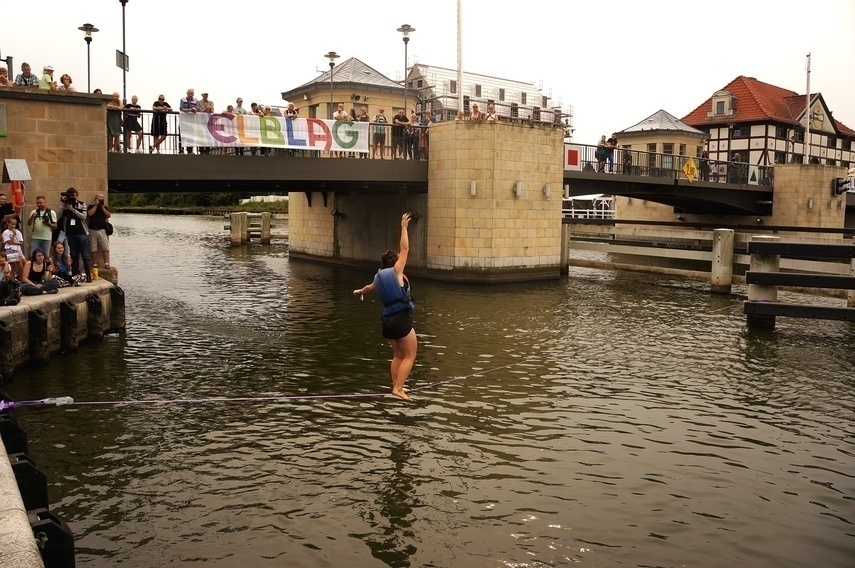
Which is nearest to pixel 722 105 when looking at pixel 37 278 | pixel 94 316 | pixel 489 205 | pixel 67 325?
pixel 489 205

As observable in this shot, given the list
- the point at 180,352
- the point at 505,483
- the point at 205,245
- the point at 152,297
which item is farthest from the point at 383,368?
the point at 205,245

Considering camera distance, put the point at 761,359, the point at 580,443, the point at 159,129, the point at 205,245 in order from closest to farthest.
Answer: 1. the point at 580,443
2. the point at 761,359
3. the point at 159,129
4. the point at 205,245

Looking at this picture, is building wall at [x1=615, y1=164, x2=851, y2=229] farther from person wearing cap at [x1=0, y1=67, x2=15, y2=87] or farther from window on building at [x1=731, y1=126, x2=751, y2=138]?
person wearing cap at [x1=0, y1=67, x2=15, y2=87]

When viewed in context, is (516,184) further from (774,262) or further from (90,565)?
(90,565)

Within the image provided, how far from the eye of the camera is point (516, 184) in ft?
88.0

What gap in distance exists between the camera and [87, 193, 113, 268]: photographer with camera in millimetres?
17328

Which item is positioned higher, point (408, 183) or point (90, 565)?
point (408, 183)

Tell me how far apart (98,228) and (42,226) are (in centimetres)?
171

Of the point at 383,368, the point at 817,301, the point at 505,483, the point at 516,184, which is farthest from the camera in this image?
the point at 516,184

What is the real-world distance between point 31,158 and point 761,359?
15737 mm

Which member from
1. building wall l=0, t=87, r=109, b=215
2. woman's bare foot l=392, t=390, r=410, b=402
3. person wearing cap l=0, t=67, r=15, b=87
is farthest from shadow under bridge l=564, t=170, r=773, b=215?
woman's bare foot l=392, t=390, r=410, b=402

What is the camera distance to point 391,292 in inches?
390

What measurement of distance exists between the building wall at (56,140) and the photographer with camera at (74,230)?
1405 millimetres

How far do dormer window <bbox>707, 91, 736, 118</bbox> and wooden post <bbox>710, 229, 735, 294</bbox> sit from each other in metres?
44.3
